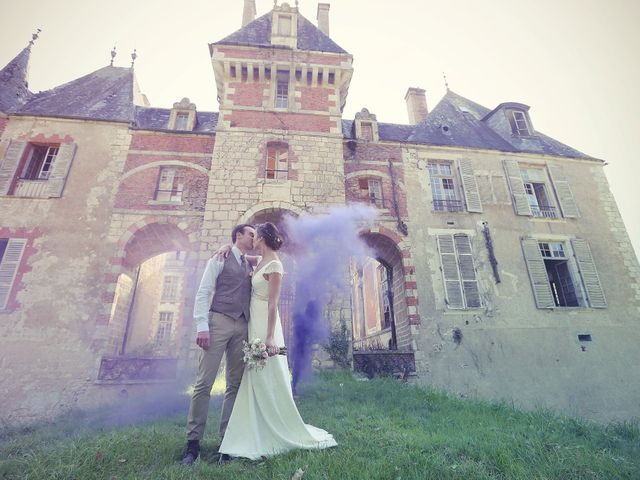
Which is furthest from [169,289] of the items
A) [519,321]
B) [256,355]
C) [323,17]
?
[256,355]

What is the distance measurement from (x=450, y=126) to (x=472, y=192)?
3.64 m

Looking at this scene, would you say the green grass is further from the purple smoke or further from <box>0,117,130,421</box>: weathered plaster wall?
<box>0,117,130,421</box>: weathered plaster wall

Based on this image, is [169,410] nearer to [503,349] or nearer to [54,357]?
[54,357]

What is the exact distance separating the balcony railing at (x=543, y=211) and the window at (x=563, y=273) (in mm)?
1004

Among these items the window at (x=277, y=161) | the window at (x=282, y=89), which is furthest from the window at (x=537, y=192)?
the window at (x=282, y=89)

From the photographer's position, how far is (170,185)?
1057cm

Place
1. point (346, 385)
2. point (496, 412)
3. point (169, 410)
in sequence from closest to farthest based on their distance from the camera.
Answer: point (496, 412) < point (169, 410) < point (346, 385)

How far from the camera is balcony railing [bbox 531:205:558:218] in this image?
11.5 m

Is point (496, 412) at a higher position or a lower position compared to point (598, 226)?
lower

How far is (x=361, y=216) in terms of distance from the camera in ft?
33.9

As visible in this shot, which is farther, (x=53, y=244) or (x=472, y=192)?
(x=472, y=192)

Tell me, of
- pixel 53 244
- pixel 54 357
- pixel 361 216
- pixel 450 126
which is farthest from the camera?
pixel 450 126

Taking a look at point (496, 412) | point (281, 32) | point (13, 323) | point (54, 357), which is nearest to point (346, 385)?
point (496, 412)

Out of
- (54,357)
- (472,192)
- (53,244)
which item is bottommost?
(54,357)
